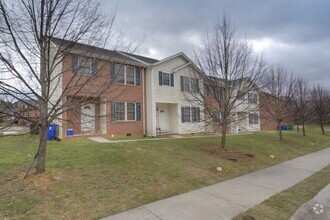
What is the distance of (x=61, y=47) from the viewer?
6.00m

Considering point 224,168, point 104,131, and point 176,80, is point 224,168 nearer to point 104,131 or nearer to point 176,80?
point 104,131

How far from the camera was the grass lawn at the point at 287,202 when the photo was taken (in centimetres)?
474

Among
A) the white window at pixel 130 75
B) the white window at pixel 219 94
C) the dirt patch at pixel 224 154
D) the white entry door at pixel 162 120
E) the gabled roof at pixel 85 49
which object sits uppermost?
the white window at pixel 130 75

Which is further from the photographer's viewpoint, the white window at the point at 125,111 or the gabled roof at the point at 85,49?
the white window at the point at 125,111

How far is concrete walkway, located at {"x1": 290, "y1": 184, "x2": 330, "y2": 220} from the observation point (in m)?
4.92

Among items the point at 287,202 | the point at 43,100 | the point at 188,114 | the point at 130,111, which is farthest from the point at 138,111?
→ the point at 287,202

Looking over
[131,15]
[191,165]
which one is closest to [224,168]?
[191,165]

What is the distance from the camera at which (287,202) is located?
218 inches

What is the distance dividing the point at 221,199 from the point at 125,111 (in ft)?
39.6

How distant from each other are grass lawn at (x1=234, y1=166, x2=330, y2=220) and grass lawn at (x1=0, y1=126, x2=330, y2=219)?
6.31ft

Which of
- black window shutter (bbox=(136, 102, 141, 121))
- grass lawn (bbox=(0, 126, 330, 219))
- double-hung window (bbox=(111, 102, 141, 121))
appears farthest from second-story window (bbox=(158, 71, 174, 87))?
grass lawn (bbox=(0, 126, 330, 219))

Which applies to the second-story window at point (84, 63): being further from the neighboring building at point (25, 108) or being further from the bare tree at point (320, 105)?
the bare tree at point (320, 105)

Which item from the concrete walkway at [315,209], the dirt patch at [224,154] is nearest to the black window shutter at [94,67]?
the concrete walkway at [315,209]

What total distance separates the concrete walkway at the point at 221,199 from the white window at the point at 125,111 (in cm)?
1043
